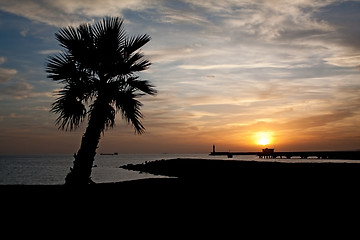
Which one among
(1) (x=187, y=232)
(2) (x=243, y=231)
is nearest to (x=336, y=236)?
(2) (x=243, y=231)

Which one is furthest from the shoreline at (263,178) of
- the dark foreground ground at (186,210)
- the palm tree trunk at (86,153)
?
the dark foreground ground at (186,210)

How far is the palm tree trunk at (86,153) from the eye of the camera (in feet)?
38.4

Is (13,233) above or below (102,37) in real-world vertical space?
below

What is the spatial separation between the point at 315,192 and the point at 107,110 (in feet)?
26.2

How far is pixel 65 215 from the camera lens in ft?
26.4

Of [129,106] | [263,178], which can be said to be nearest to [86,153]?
[129,106]

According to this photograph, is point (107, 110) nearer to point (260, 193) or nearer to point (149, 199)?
point (149, 199)

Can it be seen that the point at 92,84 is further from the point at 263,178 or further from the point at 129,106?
the point at 263,178

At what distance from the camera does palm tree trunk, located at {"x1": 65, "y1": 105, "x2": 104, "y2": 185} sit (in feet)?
38.4

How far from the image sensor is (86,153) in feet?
38.5

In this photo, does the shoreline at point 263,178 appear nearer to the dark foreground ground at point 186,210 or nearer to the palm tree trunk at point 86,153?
the palm tree trunk at point 86,153

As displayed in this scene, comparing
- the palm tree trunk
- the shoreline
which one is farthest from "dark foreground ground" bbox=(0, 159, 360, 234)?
the shoreline

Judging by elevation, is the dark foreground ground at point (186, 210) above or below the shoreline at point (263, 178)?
below

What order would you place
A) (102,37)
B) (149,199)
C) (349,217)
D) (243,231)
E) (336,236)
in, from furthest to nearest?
(102,37) → (149,199) → (349,217) → (243,231) → (336,236)
